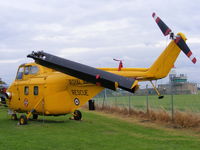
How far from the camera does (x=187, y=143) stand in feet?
30.5

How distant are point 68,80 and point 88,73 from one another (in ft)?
8.63

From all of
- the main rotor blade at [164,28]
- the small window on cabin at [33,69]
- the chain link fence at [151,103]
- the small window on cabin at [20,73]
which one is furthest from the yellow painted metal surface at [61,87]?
the chain link fence at [151,103]

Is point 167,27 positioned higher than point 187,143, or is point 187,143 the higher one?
point 167,27

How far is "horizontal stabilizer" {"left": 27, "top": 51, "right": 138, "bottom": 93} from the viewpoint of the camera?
36.9ft

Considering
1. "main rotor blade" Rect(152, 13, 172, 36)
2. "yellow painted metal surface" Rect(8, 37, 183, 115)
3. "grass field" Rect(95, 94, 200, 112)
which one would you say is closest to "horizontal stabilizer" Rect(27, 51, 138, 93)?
"yellow painted metal surface" Rect(8, 37, 183, 115)

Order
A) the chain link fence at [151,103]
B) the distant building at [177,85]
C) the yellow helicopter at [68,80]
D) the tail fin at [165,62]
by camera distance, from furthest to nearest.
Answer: the chain link fence at [151,103] → the distant building at [177,85] → the tail fin at [165,62] → the yellow helicopter at [68,80]

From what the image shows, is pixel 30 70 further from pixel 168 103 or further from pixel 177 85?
pixel 168 103

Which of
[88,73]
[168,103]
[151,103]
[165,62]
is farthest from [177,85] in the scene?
[168,103]

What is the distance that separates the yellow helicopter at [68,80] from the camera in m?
11.8

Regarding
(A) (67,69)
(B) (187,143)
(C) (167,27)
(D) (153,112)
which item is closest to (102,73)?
(A) (67,69)

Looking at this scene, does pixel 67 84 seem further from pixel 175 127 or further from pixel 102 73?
pixel 175 127

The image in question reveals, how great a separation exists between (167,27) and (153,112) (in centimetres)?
612

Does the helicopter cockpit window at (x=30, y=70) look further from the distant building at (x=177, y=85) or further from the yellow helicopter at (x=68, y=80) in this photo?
the distant building at (x=177, y=85)

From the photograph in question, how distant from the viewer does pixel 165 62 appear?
1228 centimetres
